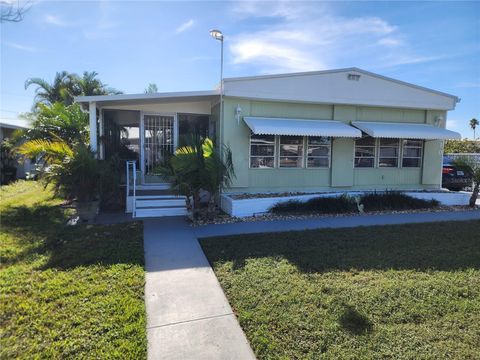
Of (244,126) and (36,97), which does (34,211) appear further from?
(36,97)

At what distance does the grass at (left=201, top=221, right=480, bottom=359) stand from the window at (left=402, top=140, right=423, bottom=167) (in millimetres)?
6659

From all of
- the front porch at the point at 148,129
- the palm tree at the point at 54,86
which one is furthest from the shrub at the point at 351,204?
the palm tree at the point at 54,86

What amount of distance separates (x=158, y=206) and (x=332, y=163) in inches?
273

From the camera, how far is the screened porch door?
1229 centimetres

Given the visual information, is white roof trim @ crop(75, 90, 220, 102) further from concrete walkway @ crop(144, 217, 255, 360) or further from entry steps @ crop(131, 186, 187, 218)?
concrete walkway @ crop(144, 217, 255, 360)

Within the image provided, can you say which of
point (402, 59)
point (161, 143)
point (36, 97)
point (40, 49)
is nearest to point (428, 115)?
point (402, 59)

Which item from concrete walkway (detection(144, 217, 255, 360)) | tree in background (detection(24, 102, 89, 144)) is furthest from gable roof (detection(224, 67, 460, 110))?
tree in background (detection(24, 102, 89, 144))

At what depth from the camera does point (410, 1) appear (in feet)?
33.3

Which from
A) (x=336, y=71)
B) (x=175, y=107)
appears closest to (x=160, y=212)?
(x=175, y=107)

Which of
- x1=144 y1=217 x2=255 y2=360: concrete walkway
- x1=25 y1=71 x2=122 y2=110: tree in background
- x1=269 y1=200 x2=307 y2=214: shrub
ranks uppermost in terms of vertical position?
x1=25 y1=71 x2=122 y2=110: tree in background

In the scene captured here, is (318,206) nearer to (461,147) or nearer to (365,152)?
(365,152)

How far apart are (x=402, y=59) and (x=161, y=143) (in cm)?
1032

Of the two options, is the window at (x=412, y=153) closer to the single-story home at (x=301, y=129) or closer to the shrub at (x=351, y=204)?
the single-story home at (x=301, y=129)

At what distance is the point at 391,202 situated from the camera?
11.2 meters
